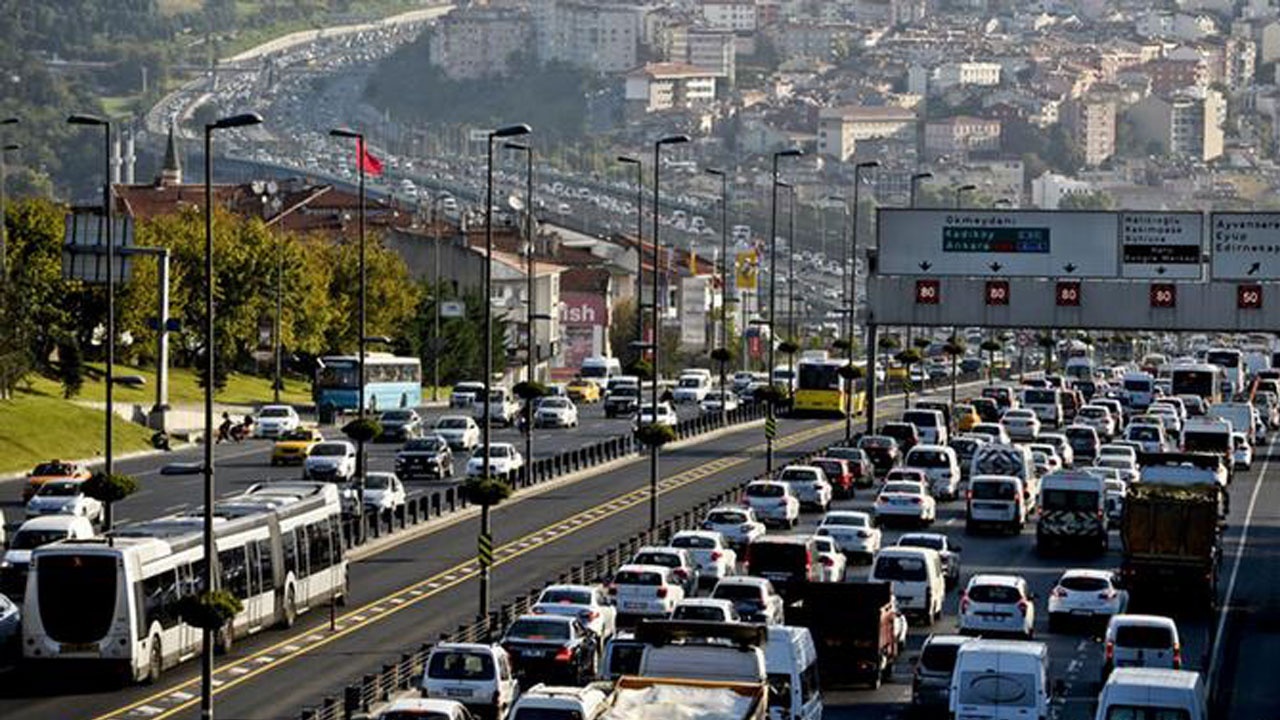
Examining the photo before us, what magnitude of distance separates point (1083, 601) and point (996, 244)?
35.2 m

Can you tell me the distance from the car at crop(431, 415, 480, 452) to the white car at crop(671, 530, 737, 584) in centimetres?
4047

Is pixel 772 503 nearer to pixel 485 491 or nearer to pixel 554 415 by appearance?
pixel 485 491

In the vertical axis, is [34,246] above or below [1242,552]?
above

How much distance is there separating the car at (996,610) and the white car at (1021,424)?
5371cm

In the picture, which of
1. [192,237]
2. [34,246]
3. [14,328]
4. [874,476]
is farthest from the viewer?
[192,237]

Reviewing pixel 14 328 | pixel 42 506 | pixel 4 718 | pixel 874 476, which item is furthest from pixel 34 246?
pixel 4 718

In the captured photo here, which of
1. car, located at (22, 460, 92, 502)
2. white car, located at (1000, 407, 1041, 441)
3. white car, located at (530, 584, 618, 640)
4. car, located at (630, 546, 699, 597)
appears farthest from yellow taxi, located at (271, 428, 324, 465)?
white car, located at (530, 584, 618, 640)

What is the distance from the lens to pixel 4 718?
47594 mm

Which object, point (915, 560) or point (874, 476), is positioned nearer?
point (915, 560)

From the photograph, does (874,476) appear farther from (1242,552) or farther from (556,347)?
(556,347)

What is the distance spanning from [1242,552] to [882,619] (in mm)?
29066

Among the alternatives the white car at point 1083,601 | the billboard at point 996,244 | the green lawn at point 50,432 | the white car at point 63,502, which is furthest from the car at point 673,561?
the green lawn at point 50,432

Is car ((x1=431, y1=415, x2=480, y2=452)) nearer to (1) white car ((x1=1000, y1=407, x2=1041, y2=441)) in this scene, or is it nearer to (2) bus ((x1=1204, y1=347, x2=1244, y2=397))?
(1) white car ((x1=1000, y1=407, x2=1041, y2=441))

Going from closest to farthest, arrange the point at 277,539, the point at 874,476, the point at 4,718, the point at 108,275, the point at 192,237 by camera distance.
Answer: the point at 4,718 < the point at 277,539 < the point at 108,275 < the point at 874,476 < the point at 192,237
